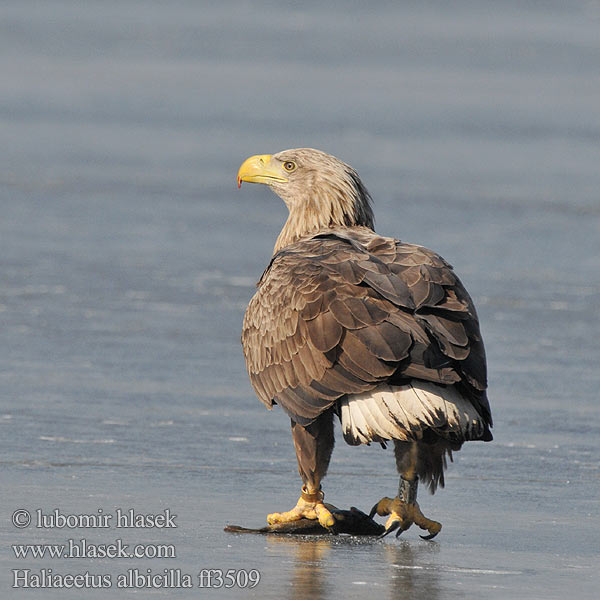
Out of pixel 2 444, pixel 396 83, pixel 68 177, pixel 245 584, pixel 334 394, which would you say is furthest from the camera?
pixel 396 83

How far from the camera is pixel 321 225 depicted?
641 cm

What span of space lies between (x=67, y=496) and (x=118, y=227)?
8.38 m

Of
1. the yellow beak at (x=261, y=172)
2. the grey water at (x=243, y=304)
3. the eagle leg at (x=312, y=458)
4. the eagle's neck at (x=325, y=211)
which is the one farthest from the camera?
the yellow beak at (x=261, y=172)

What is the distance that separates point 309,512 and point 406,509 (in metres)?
0.38

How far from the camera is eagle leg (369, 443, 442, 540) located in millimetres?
5164

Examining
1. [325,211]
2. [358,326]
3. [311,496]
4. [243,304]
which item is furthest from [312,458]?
[243,304]

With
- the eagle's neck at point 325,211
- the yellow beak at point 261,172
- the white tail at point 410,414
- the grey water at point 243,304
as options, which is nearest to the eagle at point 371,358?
the white tail at point 410,414

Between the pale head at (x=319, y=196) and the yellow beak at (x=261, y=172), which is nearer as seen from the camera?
the pale head at (x=319, y=196)

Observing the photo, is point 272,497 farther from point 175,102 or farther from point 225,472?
point 175,102

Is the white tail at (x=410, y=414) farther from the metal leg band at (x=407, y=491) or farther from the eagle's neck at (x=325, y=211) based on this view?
the eagle's neck at (x=325, y=211)

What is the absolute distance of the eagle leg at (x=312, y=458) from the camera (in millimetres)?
5309

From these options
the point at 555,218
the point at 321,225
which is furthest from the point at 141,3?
the point at 321,225

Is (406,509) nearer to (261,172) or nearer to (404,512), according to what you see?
(404,512)

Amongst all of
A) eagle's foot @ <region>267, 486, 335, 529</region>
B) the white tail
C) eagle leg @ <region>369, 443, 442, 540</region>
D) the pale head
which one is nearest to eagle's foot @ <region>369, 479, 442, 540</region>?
eagle leg @ <region>369, 443, 442, 540</region>
